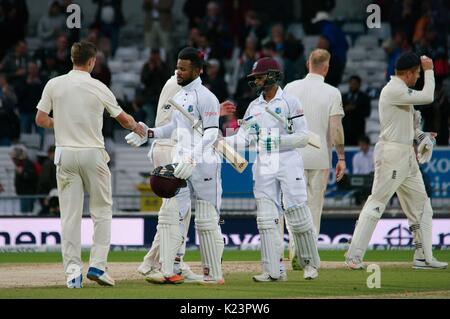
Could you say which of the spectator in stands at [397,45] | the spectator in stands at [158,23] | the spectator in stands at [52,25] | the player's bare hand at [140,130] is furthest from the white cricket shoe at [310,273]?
the spectator in stands at [52,25]

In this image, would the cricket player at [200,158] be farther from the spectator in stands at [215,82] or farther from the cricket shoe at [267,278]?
the spectator in stands at [215,82]

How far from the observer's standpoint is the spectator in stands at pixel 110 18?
2642cm

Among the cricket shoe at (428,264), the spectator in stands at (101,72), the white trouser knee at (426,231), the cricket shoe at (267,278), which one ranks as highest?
the spectator in stands at (101,72)

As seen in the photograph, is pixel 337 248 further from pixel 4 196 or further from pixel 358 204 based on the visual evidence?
pixel 4 196

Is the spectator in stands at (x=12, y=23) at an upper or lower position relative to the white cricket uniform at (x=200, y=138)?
upper

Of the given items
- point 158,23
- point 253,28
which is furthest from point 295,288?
point 158,23

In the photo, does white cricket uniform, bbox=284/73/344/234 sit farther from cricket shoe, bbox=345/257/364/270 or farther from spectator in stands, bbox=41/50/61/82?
spectator in stands, bbox=41/50/61/82

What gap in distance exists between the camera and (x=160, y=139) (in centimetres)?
1313

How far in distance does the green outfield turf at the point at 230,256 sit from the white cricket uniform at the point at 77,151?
14.6 feet

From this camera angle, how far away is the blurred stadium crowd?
23203 millimetres

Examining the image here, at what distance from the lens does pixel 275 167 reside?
42.3ft

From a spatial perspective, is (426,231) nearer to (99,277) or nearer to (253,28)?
(99,277)

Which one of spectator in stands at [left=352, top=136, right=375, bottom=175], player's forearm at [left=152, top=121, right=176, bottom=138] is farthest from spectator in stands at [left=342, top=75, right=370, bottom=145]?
player's forearm at [left=152, top=121, right=176, bottom=138]

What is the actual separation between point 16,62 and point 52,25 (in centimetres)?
151
